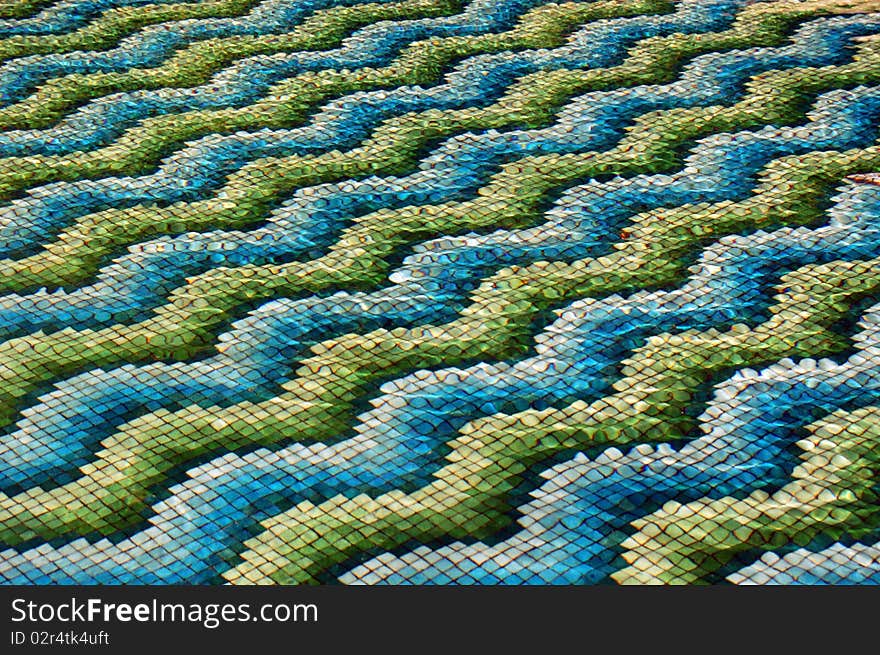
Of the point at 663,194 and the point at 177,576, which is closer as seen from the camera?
the point at 177,576

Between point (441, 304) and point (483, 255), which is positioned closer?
point (441, 304)

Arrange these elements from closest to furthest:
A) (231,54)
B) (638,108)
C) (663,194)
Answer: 1. (663,194)
2. (638,108)
3. (231,54)

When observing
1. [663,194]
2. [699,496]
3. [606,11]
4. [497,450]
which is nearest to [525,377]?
[497,450]

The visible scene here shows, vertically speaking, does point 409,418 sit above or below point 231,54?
below

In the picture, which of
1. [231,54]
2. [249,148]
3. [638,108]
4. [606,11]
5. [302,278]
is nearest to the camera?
[302,278]

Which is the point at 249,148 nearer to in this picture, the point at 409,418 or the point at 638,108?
the point at 638,108

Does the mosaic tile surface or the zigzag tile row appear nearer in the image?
the mosaic tile surface

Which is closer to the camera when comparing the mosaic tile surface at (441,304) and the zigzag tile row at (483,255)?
the mosaic tile surface at (441,304)
